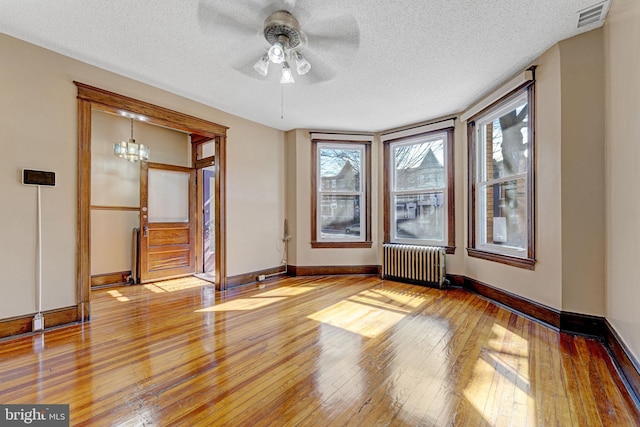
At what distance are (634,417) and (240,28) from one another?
141 inches

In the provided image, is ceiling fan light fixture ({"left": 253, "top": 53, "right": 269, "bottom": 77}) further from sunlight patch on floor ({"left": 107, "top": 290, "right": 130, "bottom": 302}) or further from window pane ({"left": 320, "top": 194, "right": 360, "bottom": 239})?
sunlight patch on floor ({"left": 107, "top": 290, "right": 130, "bottom": 302})

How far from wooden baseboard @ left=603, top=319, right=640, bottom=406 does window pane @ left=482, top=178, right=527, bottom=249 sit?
3.53 feet

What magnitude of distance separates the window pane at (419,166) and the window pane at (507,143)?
822mm

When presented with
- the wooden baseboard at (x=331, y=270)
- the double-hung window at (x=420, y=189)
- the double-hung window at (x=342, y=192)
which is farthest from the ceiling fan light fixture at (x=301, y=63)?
the wooden baseboard at (x=331, y=270)

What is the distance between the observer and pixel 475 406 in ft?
5.35

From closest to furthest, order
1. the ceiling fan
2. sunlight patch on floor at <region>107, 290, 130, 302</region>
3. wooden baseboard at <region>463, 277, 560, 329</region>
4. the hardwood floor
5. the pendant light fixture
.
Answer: the hardwood floor, the ceiling fan, wooden baseboard at <region>463, 277, 560, 329</region>, sunlight patch on floor at <region>107, 290, 130, 302</region>, the pendant light fixture

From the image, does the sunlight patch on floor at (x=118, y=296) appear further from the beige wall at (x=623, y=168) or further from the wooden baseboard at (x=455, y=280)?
the beige wall at (x=623, y=168)

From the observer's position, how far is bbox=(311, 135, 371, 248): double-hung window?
5.21m

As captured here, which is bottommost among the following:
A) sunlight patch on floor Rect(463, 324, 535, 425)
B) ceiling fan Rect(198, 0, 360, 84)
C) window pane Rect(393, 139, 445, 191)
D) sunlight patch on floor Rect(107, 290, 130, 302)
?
sunlight patch on floor Rect(107, 290, 130, 302)

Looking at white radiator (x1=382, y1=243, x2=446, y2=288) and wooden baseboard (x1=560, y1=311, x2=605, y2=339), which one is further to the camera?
white radiator (x1=382, y1=243, x2=446, y2=288)

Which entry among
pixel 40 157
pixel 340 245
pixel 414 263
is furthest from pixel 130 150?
pixel 414 263

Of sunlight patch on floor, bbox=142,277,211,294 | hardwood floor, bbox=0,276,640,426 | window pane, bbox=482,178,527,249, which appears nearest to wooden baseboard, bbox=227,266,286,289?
sunlight patch on floor, bbox=142,277,211,294

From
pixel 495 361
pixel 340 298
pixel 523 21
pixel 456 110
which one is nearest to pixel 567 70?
pixel 523 21

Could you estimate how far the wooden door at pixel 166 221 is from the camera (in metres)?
4.74
